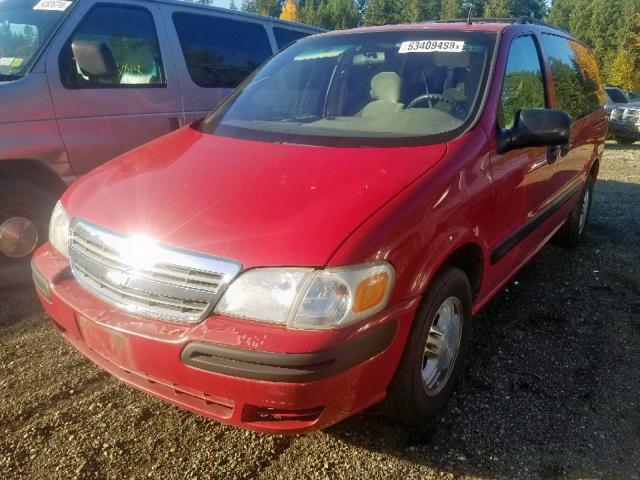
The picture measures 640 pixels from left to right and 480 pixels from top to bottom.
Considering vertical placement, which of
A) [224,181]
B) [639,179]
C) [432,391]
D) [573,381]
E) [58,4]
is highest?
[58,4]

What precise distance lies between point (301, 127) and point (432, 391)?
1411 millimetres

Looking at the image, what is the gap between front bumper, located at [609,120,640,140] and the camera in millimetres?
12641

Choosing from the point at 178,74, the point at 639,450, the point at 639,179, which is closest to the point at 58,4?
the point at 178,74

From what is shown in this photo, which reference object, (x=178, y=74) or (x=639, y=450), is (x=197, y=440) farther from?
(x=178, y=74)

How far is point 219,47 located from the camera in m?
4.61

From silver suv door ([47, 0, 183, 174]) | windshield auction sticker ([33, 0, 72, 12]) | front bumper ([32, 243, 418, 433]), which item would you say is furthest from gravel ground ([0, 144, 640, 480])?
windshield auction sticker ([33, 0, 72, 12])

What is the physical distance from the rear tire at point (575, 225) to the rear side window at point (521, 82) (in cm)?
151

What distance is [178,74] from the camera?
4211mm

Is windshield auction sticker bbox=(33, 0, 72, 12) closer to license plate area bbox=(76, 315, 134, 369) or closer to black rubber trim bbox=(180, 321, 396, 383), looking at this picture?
license plate area bbox=(76, 315, 134, 369)

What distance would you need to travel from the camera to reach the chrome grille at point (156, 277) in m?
1.77

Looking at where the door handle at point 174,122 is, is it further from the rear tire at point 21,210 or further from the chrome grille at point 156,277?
the chrome grille at point 156,277

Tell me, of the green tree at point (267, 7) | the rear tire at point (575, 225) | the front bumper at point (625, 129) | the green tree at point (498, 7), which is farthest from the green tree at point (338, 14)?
the rear tire at point (575, 225)

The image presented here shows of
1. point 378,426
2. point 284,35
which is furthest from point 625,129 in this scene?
point 378,426

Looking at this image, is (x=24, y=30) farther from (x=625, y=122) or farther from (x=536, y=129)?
(x=625, y=122)
